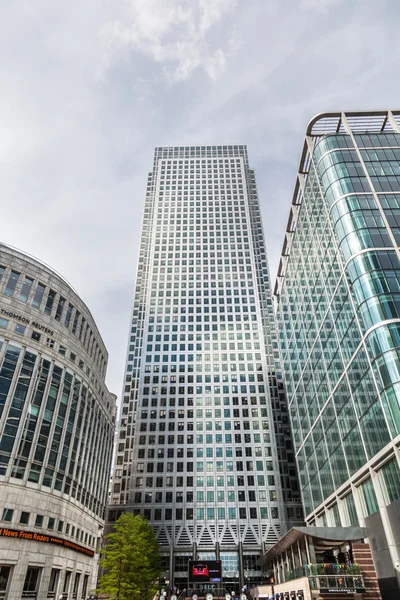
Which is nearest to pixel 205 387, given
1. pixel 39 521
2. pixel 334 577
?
pixel 39 521

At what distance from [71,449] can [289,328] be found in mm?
44159

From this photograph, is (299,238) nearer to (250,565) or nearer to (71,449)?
(71,449)

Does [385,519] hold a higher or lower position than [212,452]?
lower

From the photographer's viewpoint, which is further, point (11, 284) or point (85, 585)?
point (85, 585)

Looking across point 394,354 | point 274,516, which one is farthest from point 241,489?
point 394,354

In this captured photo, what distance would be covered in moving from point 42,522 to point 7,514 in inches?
217

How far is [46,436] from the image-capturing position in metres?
52.8

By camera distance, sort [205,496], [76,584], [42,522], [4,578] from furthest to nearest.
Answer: [205,496] → [76,584] → [42,522] → [4,578]

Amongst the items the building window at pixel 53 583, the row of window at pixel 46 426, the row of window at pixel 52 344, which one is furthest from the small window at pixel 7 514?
the row of window at pixel 52 344

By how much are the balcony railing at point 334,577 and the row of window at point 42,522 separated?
3092 cm

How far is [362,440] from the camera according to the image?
4462 cm

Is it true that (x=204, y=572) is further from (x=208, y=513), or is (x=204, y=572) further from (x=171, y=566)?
(x=208, y=513)

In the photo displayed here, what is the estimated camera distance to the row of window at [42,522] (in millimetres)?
44938

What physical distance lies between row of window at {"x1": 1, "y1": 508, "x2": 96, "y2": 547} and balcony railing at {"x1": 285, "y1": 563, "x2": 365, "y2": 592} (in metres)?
30.9
